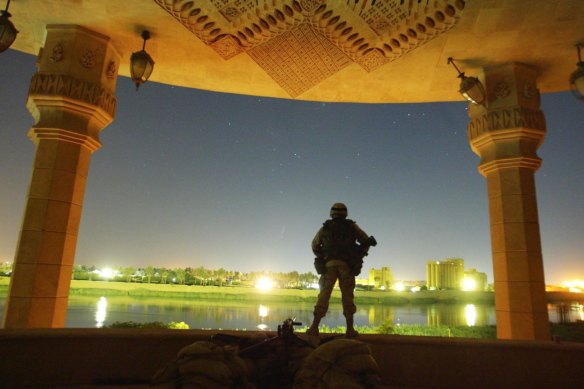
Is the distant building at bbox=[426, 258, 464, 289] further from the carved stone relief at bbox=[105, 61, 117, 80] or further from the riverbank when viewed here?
the carved stone relief at bbox=[105, 61, 117, 80]

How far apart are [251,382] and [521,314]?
210 inches

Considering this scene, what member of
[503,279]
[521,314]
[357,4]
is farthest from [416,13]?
[521,314]

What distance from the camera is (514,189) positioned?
620 cm

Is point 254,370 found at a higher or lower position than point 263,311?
higher

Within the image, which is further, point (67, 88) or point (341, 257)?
point (67, 88)

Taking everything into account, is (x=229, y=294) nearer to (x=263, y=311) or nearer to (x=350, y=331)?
(x=263, y=311)

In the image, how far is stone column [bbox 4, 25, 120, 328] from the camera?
16.9ft

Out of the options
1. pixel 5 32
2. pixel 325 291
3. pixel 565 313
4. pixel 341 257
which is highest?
pixel 5 32

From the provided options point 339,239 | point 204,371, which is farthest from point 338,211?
point 204,371

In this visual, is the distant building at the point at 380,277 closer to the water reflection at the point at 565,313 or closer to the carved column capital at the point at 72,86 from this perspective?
the water reflection at the point at 565,313

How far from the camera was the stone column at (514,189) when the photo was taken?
5.89 m

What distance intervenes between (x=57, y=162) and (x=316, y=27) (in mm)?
4793

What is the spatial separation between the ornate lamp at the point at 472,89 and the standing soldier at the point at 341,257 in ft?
12.1

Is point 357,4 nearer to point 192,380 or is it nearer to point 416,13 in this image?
point 416,13
